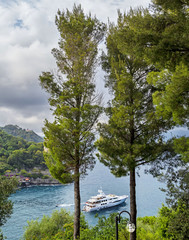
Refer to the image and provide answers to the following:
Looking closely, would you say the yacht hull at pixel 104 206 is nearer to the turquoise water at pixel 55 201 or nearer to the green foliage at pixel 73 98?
the turquoise water at pixel 55 201

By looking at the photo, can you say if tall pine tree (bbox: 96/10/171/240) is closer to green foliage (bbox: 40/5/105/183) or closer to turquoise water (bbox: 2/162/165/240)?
green foliage (bbox: 40/5/105/183)

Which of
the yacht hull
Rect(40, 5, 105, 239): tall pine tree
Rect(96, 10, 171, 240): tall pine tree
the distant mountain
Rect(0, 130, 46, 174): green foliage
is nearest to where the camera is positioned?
Rect(96, 10, 171, 240): tall pine tree

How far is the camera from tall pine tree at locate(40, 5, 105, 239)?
6266 millimetres

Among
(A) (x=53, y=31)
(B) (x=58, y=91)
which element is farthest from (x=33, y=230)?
(A) (x=53, y=31)

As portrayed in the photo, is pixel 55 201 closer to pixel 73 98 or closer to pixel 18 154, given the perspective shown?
pixel 18 154

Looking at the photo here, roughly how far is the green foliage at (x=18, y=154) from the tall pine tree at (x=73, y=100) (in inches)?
1473

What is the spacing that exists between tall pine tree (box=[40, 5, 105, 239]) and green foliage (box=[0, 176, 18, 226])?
130cm

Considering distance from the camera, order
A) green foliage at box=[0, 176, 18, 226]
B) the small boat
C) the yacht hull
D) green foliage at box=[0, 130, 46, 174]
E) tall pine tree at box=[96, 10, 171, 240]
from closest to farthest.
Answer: tall pine tree at box=[96, 10, 171, 240]
green foliage at box=[0, 176, 18, 226]
the yacht hull
the small boat
green foliage at box=[0, 130, 46, 174]

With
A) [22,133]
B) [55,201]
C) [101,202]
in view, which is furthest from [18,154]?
[22,133]

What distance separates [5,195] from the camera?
5.82 metres

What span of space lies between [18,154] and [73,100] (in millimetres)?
43483

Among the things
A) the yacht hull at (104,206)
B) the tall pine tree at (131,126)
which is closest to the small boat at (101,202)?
the yacht hull at (104,206)

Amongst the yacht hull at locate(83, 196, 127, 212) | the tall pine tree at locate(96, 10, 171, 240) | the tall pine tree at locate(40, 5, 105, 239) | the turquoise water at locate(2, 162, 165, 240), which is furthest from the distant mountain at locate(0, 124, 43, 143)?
the tall pine tree at locate(96, 10, 171, 240)

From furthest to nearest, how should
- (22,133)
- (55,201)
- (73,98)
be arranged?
(22,133) < (55,201) < (73,98)
